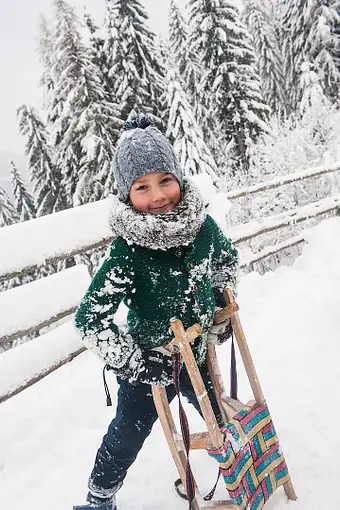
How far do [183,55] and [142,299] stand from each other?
2448 cm

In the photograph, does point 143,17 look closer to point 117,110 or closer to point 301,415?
point 117,110

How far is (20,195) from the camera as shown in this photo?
2673 cm

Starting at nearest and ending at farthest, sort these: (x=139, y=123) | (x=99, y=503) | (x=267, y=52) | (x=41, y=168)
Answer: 1. (x=139, y=123)
2. (x=99, y=503)
3. (x=41, y=168)
4. (x=267, y=52)

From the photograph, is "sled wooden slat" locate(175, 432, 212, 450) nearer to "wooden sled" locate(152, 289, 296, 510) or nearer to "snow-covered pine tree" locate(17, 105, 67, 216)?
"wooden sled" locate(152, 289, 296, 510)

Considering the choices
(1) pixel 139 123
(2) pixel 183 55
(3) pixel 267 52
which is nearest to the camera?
(1) pixel 139 123

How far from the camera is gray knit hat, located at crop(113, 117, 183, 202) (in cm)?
167

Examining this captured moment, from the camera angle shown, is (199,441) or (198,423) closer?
(199,441)

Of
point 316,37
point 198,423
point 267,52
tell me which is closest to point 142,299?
point 198,423

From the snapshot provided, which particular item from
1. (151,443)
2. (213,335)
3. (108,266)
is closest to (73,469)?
(151,443)

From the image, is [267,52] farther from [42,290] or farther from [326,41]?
[42,290]

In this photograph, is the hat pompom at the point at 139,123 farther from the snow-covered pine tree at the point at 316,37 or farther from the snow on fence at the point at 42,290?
the snow-covered pine tree at the point at 316,37

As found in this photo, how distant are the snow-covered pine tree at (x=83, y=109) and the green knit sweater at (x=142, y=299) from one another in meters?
14.9

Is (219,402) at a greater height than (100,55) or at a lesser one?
lesser

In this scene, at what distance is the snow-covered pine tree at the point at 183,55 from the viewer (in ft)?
74.9
